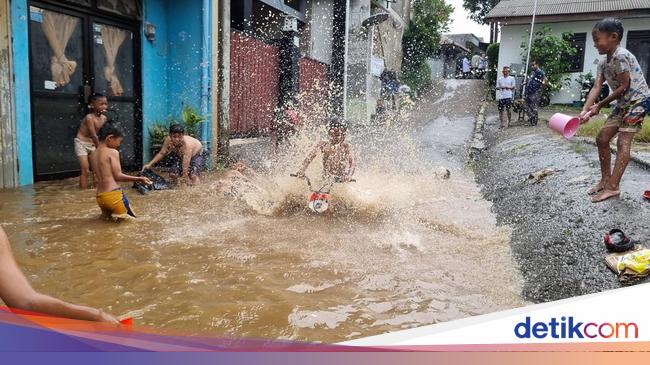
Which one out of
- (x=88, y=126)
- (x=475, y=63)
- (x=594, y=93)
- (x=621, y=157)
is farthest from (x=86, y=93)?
(x=475, y=63)

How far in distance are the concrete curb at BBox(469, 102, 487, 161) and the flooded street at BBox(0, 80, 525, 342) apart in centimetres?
407

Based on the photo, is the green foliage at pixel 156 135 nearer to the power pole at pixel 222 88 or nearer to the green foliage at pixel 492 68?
the power pole at pixel 222 88

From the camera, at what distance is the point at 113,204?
5.44 meters

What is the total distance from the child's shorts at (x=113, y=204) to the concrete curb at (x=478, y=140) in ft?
26.9

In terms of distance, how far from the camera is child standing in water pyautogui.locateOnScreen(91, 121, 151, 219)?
543 centimetres

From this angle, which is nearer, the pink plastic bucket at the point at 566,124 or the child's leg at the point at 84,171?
the pink plastic bucket at the point at 566,124

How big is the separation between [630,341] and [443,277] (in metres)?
2.14

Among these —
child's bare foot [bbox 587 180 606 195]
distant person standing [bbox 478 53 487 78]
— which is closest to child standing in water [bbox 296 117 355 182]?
child's bare foot [bbox 587 180 606 195]

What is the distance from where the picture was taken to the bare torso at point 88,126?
7059 mm

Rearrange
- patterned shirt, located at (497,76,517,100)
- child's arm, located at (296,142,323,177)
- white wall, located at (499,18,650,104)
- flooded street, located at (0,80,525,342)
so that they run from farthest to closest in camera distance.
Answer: white wall, located at (499,18,650,104), patterned shirt, located at (497,76,517,100), child's arm, located at (296,142,323,177), flooded street, located at (0,80,525,342)

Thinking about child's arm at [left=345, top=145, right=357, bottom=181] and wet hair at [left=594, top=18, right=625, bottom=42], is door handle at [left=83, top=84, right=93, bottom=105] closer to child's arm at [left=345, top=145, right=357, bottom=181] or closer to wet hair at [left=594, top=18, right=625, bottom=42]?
child's arm at [left=345, top=145, right=357, bottom=181]

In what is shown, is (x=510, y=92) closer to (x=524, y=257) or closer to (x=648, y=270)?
(x=524, y=257)

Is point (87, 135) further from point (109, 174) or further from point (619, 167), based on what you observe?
point (619, 167)

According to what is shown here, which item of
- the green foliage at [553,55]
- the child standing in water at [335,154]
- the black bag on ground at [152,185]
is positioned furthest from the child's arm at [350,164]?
the green foliage at [553,55]
